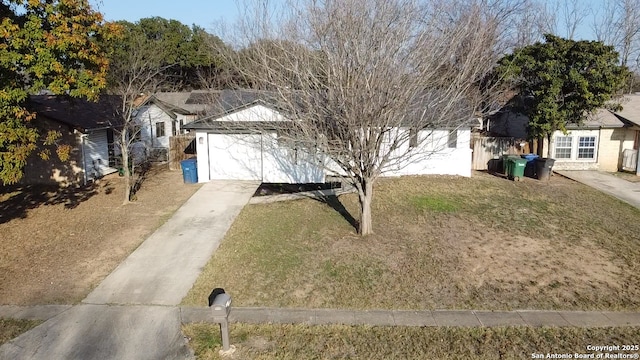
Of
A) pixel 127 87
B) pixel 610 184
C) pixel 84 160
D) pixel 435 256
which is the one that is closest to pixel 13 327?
pixel 435 256

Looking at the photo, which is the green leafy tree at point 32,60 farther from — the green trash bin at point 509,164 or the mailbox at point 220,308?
the green trash bin at point 509,164

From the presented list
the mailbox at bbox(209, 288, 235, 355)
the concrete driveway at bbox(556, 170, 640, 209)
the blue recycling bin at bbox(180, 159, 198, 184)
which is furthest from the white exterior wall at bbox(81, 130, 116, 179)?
the concrete driveway at bbox(556, 170, 640, 209)

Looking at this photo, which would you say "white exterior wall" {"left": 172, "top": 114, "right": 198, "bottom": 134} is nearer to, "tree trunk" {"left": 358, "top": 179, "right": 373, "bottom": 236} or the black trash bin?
"tree trunk" {"left": 358, "top": 179, "right": 373, "bottom": 236}

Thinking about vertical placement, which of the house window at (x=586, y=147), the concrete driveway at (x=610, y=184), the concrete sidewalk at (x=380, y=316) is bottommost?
the concrete sidewalk at (x=380, y=316)

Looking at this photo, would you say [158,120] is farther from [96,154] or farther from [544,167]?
[544,167]

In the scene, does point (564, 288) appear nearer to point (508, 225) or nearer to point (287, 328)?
point (508, 225)

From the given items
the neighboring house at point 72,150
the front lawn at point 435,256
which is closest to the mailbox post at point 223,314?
the front lawn at point 435,256
